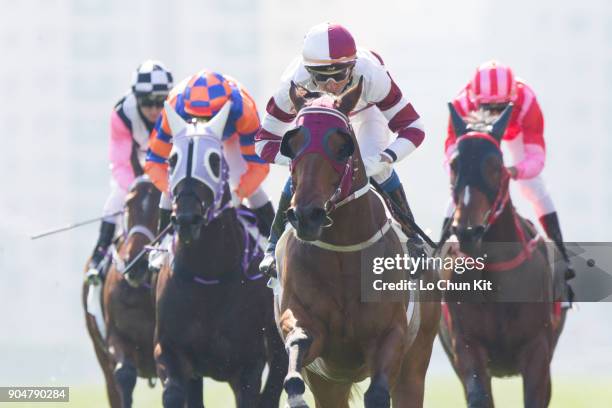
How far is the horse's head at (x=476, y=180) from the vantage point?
29.7 feet

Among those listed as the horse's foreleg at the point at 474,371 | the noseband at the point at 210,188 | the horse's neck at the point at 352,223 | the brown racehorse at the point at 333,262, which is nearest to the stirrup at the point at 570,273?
the horse's foreleg at the point at 474,371

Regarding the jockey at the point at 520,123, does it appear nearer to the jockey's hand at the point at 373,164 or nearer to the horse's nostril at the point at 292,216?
the jockey's hand at the point at 373,164

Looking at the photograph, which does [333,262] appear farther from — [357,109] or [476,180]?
[476,180]

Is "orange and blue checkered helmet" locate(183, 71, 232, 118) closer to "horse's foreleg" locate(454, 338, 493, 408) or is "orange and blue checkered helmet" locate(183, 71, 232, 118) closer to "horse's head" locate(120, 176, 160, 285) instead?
"horse's head" locate(120, 176, 160, 285)

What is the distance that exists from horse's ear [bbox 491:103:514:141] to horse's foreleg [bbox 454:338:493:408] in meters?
1.36

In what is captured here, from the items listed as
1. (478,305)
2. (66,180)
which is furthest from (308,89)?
(66,180)

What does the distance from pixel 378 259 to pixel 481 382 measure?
8.01ft

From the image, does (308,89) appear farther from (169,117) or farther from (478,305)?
(478,305)

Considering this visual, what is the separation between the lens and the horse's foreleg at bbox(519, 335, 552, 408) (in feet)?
29.5

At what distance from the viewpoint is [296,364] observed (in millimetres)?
6410

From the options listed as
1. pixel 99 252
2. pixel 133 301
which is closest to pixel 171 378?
pixel 133 301

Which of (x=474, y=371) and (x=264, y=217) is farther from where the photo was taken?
(x=264, y=217)
